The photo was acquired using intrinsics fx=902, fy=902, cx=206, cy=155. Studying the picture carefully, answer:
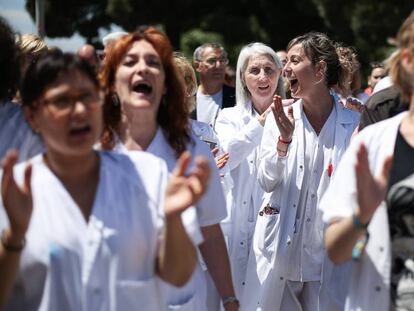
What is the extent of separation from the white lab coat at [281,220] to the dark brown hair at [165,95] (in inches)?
72.7

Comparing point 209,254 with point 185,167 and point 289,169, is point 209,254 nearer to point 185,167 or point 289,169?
point 185,167

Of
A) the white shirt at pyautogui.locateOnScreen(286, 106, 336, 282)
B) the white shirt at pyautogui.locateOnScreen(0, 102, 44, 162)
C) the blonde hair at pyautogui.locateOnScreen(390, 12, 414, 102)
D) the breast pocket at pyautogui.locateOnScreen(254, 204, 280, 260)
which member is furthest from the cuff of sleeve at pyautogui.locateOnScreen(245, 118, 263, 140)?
the blonde hair at pyautogui.locateOnScreen(390, 12, 414, 102)

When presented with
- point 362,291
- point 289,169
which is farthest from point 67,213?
point 289,169

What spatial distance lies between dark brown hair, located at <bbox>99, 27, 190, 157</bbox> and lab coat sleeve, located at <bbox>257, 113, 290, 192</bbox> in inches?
70.7

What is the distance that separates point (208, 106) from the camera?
9141 millimetres

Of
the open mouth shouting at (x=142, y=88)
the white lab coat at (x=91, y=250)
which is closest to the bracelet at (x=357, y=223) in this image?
the white lab coat at (x=91, y=250)

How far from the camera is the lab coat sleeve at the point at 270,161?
5922mm

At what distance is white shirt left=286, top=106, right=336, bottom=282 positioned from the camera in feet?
20.0

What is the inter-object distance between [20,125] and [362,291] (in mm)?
1584

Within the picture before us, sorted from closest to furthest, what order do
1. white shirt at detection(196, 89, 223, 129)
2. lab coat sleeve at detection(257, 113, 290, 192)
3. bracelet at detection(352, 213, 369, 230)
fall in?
1. bracelet at detection(352, 213, 369, 230)
2. lab coat sleeve at detection(257, 113, 290, 192)
3. white shirt at detection(196, 89, 223, 129)

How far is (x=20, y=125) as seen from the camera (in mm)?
3832

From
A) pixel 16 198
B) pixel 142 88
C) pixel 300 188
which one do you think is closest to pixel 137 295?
pixel 16 198

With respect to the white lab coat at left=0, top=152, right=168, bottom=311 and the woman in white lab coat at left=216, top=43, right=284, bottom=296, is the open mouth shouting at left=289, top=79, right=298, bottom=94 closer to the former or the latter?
the woman in white lab coat at left=216, top=43, right=284, bottom=296

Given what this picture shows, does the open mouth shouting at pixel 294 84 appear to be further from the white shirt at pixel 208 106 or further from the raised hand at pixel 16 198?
the raised hand at pixel 16 198
